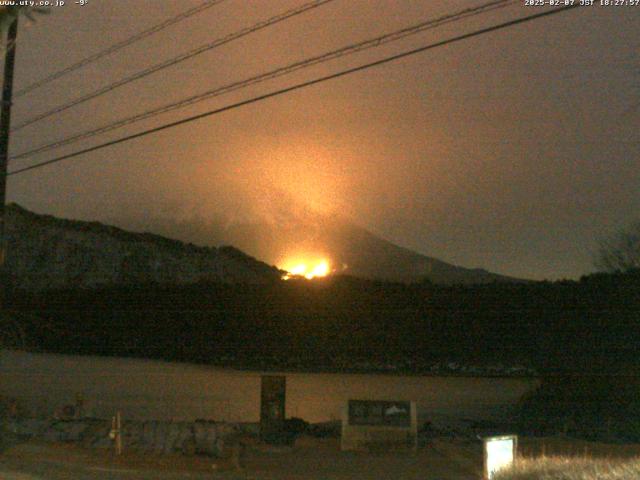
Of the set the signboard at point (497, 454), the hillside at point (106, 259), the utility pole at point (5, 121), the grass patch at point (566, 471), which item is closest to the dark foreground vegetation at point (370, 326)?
the hillside at point (106, 259)

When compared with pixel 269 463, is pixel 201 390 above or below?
above

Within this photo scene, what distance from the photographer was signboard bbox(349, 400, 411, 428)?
18.4 m

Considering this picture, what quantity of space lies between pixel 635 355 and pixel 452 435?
8422mm

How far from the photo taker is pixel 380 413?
1852cm

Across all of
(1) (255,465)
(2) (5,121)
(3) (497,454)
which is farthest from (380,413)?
(2) (5,121)

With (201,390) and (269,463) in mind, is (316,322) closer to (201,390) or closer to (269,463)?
(201,390)

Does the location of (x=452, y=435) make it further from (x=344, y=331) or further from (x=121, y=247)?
(x=121, y=247)

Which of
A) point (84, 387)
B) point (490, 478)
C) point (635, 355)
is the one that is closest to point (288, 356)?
point (84, 387)

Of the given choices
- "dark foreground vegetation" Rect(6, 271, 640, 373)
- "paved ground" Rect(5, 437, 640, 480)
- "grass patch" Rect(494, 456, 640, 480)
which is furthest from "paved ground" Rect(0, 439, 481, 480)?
"dark foreground vegetation" Rect(6, 271, 640, 373)

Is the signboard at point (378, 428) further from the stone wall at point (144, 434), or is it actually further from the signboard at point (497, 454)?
the signboard at point (497, 454)

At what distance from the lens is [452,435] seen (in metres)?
21.9

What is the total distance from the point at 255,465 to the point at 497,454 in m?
6.19

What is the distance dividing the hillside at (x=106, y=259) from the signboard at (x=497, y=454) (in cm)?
2566

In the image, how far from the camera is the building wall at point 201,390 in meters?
26.5
